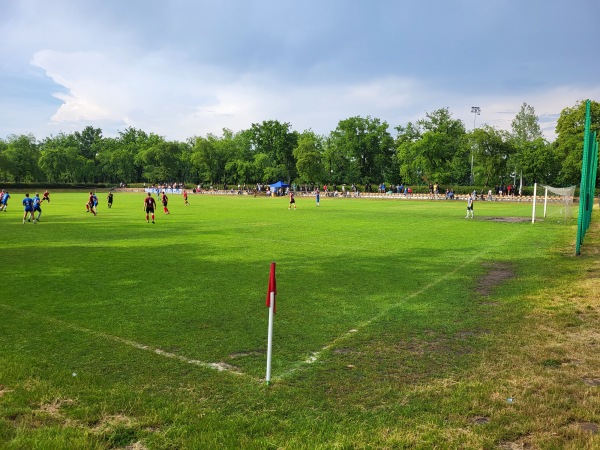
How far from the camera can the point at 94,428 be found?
4.46 meters

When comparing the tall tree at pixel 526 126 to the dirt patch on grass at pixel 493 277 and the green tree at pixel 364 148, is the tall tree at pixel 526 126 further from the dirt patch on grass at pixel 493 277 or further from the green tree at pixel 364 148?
the dirt patch on grass at pixel 493 277

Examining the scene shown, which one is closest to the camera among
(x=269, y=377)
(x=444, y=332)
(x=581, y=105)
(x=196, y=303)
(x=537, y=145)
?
(x=269, y=377)

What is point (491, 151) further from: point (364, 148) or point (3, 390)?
point (3, 390)

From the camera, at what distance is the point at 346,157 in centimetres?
10081

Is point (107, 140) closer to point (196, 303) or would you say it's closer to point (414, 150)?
point (414, 150)

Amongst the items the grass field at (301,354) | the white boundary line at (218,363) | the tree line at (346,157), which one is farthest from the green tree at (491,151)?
the white boundary line at (218,363)

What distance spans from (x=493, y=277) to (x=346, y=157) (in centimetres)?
9059

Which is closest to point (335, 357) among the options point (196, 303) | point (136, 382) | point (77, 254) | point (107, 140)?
point (136, 382)

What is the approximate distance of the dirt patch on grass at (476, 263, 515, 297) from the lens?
34.8 feet

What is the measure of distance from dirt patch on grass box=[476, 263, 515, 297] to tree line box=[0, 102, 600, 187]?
59785 millimetres

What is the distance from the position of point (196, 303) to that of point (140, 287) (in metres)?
2.16

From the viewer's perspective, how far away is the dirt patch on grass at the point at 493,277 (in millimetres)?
10594

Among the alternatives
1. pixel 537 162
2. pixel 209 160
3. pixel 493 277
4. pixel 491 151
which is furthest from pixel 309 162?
pixel 493 277

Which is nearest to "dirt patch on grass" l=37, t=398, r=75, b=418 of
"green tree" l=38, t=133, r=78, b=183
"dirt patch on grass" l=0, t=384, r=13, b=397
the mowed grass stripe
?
"dirt patch on grass" l=0, t=384, r=13, b=397
